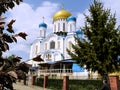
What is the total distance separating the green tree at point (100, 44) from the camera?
901 inches

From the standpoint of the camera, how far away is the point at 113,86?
2023 cm

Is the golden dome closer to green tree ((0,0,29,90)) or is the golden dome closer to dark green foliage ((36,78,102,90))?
dark green foliage ((36,78,102,90))

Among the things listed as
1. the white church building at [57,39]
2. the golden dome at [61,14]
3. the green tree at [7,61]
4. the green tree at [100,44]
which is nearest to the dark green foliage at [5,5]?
the green tree at [7,61]

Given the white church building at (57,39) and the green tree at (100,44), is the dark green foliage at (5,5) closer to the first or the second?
the green tree at (100,44)

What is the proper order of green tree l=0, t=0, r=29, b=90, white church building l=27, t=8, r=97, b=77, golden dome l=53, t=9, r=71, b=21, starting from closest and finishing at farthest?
green tree l=0, t=0, r=29, b=90, white church building l=27, t=8, r=97, b=77, golden dome l=53, t=9, r=71, b=21

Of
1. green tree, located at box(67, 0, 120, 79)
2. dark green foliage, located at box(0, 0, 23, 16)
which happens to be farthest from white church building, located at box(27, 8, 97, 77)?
dark green foliage, located at box(0, 0, 23, 16)

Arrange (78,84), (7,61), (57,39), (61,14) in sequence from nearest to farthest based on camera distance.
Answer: (7,61) < (78,84) < (57,39) < (61,14)

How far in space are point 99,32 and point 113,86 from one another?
4805 millimetres

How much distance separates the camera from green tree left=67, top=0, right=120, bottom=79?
2288 centimetres

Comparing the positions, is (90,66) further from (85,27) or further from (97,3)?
(97,3)

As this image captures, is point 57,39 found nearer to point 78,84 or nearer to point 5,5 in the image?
point 78,84

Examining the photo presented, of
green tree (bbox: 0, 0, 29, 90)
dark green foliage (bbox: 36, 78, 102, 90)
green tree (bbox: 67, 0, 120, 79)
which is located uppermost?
green tree (bbox: 67, 0, 120, 79)

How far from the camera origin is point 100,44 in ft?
76.0

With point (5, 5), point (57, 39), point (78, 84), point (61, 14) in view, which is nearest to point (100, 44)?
point (78, 84)
